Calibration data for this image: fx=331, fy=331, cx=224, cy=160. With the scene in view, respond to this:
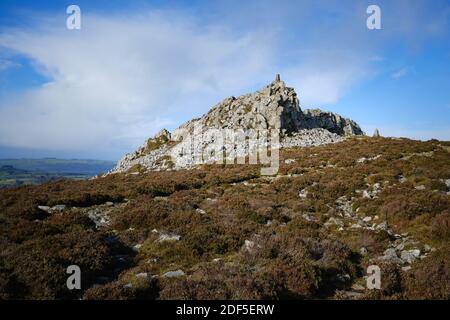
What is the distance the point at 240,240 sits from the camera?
13664mm

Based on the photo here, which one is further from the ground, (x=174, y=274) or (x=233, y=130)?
(x=233, y=130)

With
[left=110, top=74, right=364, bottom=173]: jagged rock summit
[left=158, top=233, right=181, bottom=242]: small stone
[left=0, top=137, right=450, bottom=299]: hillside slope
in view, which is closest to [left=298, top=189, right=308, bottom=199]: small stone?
[left=0, top=137, right=450, bottom=299]: hillside slope

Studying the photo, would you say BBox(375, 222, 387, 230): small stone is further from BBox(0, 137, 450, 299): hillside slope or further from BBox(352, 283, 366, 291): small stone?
BBox(352, 283, 366, 291): small stone

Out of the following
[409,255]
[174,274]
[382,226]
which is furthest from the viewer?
[382,226]

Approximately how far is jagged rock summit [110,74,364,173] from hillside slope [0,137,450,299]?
76.0ft

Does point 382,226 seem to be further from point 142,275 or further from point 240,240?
point 142,275

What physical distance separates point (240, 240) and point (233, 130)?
141ft

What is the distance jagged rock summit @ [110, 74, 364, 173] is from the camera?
48375 millimetres

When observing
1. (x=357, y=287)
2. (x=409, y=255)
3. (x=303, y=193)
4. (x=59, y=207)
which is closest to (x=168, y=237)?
(x=357, y=287)

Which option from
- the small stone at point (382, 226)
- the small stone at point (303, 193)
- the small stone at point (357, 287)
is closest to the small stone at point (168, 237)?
the small stone at point (357, 287)

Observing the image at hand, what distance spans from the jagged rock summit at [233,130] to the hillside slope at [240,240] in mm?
23160

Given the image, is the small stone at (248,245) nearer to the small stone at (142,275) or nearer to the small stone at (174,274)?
the small stone at (174,274)
